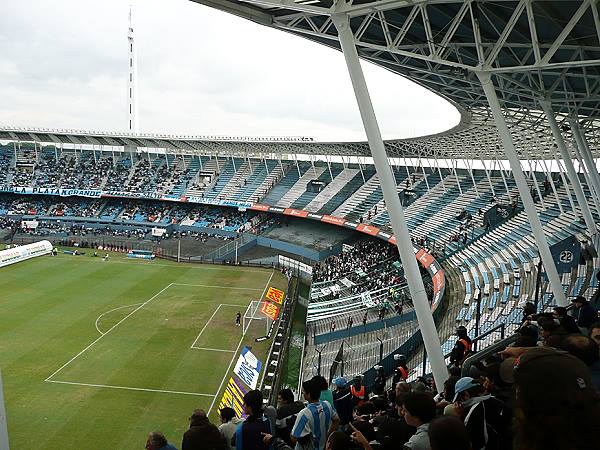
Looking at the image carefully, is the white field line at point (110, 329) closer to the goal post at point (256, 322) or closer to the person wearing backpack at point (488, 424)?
the goal post at point (256, 322)

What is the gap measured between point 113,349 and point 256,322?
29.4ft

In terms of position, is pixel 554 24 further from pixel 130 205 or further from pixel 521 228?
pixel 130 205

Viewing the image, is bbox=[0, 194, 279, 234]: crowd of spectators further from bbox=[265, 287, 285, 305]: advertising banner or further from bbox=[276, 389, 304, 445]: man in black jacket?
bbox=[276, 389, 304, 445]: man in black jacket

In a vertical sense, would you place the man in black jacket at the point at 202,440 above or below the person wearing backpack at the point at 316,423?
above

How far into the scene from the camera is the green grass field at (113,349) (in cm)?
1830

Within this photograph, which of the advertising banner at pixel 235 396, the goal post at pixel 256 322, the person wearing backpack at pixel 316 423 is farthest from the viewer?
the goal post at pixel 256 322

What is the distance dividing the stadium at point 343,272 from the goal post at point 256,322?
0.21 meters

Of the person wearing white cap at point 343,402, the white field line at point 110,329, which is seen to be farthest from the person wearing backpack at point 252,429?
the white field line at point 110,329

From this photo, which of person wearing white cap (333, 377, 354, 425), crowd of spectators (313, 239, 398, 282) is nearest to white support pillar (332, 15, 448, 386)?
person wearing white cap (333, 377, 354, 425)

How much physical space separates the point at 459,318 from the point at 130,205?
57.6 meters

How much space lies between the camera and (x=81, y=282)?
3972 centimetres

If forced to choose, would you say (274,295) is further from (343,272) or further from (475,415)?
(475,415)

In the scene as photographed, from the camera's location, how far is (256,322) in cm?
3155

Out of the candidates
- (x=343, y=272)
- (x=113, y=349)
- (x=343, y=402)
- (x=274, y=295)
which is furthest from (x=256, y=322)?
(x=343, y=402)
